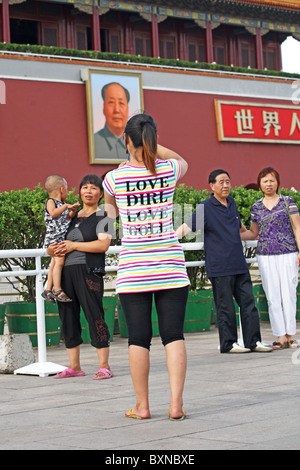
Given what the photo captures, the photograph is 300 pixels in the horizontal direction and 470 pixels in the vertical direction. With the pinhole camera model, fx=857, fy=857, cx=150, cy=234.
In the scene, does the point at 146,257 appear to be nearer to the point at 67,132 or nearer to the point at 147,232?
the point at 147,232

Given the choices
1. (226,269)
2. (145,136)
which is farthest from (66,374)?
(145,136)

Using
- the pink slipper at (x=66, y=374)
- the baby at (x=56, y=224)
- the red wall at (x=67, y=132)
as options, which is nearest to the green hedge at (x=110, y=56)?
the red wall at (x=67, y=132)

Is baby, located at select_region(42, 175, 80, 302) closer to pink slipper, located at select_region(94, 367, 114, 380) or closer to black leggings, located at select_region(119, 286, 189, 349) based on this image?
pink slipper, located at select_region(94, 367, 114, 380)

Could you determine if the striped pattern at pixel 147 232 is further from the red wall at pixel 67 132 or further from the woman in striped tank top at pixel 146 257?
the red wall at pixel 67 132

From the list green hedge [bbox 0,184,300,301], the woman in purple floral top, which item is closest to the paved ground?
the woman in purple floral top

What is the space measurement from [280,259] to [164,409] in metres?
2.92

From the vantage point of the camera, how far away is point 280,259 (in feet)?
23.9

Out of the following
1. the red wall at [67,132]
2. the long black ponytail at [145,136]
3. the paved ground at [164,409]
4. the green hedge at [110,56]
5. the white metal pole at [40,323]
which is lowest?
the paved ground at [164,409]

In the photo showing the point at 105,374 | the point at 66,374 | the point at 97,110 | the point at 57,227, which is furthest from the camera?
the point at 97,110

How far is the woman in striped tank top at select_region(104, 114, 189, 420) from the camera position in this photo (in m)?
4.40

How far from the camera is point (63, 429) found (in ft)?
13.7

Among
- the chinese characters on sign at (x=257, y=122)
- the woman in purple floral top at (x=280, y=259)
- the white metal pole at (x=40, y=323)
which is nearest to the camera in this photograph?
the white metal pole at (x=40, y=323)

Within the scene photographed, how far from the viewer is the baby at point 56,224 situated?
616 cm

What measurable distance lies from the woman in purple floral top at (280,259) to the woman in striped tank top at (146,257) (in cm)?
294
